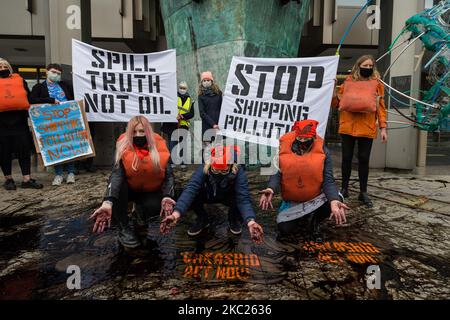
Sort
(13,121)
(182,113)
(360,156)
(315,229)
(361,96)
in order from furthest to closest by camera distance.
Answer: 1. (182,113)
2. (13,121)
3. (360,156)
4. (361,96)
5. (315,229)

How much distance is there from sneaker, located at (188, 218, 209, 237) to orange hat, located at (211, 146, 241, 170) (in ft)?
2.02

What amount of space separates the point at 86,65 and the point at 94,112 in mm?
686

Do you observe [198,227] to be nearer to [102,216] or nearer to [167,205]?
[167,205]

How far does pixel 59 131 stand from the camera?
4.99 m

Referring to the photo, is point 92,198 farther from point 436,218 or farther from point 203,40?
point 436,218

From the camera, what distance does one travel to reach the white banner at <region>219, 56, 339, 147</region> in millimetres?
4004

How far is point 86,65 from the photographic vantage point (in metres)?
4.89

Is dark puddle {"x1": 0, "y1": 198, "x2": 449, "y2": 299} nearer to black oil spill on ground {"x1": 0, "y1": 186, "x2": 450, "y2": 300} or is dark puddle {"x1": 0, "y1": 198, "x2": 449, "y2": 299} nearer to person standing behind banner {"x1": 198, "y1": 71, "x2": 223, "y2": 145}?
black oil spill on ground {"x1": 0, "y1": 186, "x2": 450, "y2": 300}

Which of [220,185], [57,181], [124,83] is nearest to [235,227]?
[220,185]

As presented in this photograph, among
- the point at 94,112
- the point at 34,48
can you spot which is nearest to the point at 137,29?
the point at 34,48

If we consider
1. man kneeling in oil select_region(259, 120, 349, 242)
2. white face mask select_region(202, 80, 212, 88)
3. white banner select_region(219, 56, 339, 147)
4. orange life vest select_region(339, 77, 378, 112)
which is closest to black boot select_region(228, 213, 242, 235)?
man kneeling in oil select_region(259, 120, 349, 242)

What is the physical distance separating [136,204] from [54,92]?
2.83m

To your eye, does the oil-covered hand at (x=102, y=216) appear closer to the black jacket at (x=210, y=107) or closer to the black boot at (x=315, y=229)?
the black boot at (x=315, y=229)
